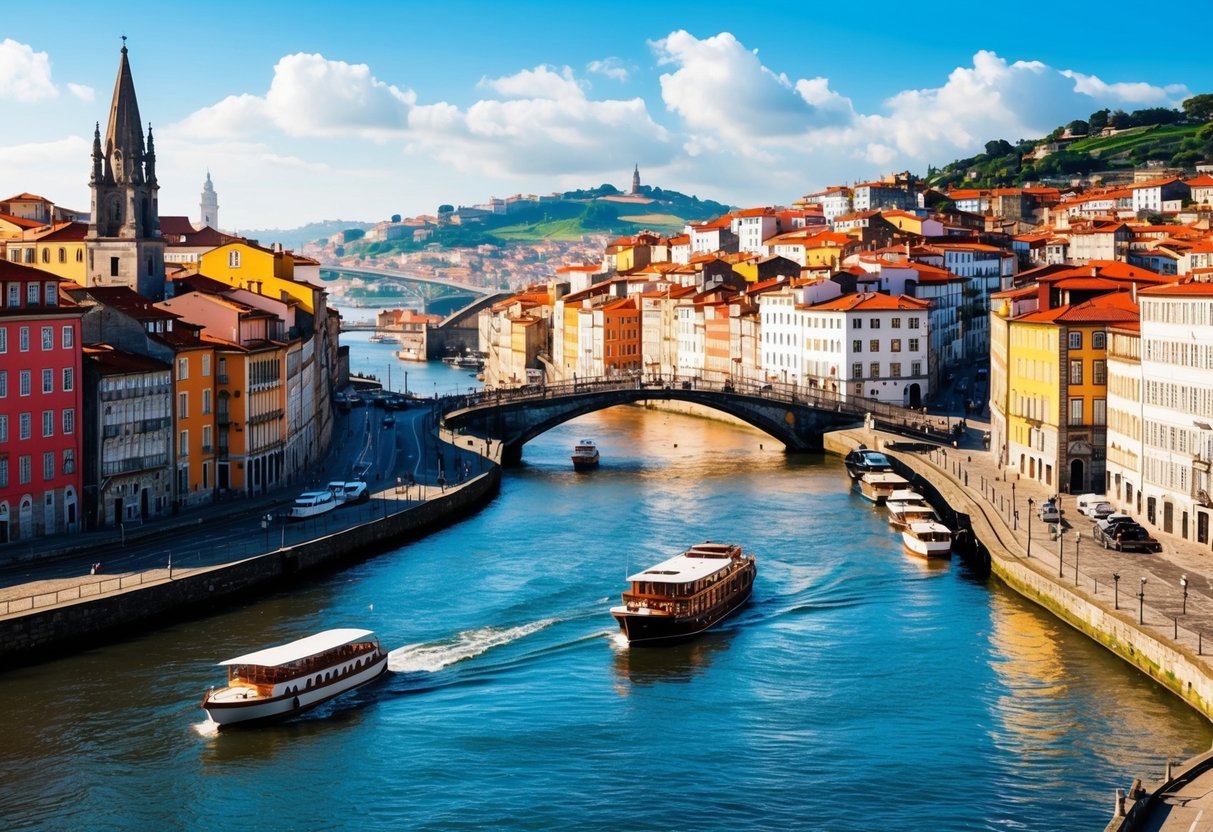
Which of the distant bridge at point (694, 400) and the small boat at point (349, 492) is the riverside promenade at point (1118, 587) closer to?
the distant bridge at point (694, 400)

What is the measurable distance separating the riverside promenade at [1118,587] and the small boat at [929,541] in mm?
893

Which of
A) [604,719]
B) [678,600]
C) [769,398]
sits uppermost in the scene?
[769,398]

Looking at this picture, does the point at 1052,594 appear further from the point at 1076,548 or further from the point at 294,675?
the point at 294,675

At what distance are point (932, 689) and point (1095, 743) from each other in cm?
508

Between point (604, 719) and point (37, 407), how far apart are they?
2219 cm

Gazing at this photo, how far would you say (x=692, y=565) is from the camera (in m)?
47.8

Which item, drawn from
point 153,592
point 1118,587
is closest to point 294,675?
point 153,592

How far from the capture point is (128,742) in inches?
1374

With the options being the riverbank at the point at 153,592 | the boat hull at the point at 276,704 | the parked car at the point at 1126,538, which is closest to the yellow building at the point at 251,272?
the riverbank at the point at 153,592

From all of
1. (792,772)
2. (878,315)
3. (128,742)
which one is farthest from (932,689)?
(878,315)

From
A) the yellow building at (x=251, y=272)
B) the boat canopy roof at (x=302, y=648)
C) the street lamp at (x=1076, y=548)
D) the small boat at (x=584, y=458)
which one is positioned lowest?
the boat canopy roof at (x=302, y=648)

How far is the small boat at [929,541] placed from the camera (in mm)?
54344

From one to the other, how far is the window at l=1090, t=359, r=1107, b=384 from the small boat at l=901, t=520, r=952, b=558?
832 centimetres

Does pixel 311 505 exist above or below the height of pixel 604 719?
above
